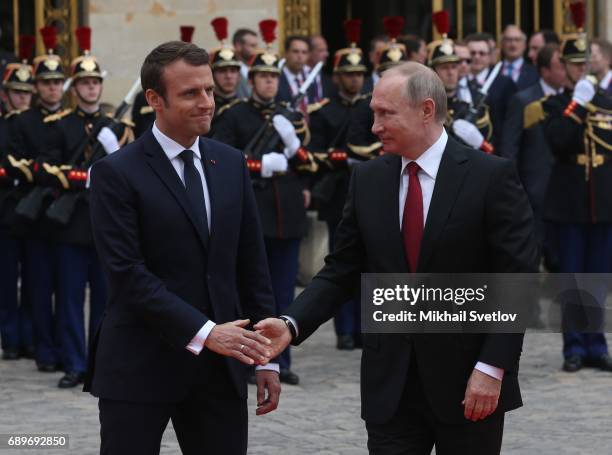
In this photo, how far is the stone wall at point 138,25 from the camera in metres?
13.8

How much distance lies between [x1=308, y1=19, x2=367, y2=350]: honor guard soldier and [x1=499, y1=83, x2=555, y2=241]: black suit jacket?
1.07 meters

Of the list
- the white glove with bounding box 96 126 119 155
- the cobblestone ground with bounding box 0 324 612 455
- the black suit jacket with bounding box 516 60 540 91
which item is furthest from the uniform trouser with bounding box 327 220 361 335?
the black suit jacket with bounding box 516 60 540 91

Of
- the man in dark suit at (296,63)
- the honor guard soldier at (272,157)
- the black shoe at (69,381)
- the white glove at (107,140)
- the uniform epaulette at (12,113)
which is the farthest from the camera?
the man in dark suit at (296,63)

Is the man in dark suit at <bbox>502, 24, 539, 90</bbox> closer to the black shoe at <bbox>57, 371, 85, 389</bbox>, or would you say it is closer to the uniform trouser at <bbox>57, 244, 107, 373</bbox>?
the uniform trouser at <bbox>57, 244, 107, 373</bbox>

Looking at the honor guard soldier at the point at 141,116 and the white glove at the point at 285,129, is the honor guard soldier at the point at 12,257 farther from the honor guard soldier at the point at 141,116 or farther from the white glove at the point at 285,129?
the white glove at the point at 285,129

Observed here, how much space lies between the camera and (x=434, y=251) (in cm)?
459

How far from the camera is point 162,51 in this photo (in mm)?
4641

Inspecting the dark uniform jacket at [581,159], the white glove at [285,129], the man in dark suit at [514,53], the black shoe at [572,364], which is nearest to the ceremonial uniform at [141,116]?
the white glove at [285,129]

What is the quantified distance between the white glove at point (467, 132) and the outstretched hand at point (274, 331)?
553cm

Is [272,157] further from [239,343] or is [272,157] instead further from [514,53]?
[239,343]

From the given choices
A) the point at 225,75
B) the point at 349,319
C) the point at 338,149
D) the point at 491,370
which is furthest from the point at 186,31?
the point at 491,370

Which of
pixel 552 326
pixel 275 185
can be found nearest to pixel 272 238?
pixel 275 185

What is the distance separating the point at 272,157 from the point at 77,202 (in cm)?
119

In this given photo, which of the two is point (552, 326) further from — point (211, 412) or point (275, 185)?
point (211, 412)
